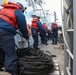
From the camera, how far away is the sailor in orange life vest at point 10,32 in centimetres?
293

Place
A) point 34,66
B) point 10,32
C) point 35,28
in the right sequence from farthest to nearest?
1. point 35,28
2. point 10,32
3. point 34,66

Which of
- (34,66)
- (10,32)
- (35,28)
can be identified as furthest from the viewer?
(35,28)

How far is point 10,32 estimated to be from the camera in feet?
10.0

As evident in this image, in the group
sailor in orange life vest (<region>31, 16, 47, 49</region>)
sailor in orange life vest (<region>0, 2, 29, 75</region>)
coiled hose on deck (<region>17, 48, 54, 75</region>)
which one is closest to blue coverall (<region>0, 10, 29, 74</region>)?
sailor in orange life vest (<region>0, 2, 29, 75</region>)

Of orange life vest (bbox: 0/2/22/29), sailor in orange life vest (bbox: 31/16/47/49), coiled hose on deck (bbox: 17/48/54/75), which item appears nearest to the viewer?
coiled hose on deck (bbox: 17/48/54/75)

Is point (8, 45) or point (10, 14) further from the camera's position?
point (10, 14)

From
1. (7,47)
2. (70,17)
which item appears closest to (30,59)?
(7,47)

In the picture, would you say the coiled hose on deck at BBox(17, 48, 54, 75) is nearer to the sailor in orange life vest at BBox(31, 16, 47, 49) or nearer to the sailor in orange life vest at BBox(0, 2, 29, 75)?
the sailor in orange life vest at BBox(0, 2, 29, 75)

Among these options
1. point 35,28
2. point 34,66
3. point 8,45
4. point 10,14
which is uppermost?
point 10,14

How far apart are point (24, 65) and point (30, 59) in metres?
0.18

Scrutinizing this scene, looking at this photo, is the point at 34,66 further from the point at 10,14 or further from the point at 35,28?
the point at 35,28

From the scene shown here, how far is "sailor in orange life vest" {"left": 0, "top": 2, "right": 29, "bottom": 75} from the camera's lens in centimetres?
293

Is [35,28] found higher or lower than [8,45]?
higher

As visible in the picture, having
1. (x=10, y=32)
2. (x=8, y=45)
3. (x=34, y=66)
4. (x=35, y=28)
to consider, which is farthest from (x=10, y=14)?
(x=35, y=28)
